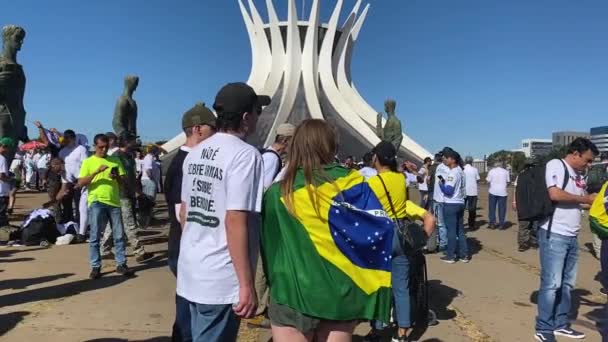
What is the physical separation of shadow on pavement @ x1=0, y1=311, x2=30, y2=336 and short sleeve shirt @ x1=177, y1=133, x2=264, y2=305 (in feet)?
9.18

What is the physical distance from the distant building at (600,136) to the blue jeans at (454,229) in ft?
309

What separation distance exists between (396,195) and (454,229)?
425cm

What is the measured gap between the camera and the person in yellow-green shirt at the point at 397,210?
372cm

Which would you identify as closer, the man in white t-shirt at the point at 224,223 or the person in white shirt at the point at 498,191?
the man in white t-shirt at the point at 224,223

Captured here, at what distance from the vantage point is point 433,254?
8.45 meters

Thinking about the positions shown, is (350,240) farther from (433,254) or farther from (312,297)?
(433,254)

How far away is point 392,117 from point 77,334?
72.2 ft

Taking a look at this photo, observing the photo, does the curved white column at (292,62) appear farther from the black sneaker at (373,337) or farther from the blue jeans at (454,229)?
the black sneaker at (373,337)

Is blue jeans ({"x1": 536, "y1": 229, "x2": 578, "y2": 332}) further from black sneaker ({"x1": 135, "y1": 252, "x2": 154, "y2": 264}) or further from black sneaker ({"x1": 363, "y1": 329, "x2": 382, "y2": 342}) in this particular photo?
black sneaker ({"x1": 135, "y1": 252, "x2": 154, "y2": 264})

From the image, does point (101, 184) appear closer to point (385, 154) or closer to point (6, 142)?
point (6, 142)

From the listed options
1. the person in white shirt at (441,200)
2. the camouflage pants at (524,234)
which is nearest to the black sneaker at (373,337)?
the person in white shirt at (441,200)

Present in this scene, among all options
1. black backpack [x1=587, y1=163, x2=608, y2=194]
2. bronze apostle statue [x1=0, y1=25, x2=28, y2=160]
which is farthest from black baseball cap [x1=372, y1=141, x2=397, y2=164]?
black backpack [x1=587, y1=163, x2=608, y2=194]

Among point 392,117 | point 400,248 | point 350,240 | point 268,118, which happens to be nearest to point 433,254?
point 400,248

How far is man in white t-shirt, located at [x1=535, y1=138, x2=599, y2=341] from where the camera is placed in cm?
418
